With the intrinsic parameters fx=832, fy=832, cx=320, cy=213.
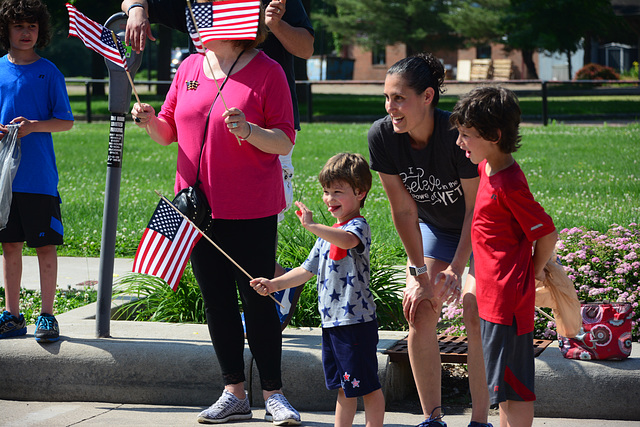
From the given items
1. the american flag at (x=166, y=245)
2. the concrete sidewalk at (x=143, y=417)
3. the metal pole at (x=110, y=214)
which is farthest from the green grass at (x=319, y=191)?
the american flag at (x=166, y=245)

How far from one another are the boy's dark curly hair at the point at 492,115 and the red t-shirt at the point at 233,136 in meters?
1.00

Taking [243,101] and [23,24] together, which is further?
[23,24]

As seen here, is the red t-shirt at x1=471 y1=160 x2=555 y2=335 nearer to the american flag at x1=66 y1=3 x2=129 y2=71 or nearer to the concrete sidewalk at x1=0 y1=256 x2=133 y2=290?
the american flag at x1=66 y1=3 x2=129 y2=71

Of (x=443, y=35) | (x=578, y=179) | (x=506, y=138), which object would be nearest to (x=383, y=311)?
(x=506, y=138)

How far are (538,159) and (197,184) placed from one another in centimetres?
1063

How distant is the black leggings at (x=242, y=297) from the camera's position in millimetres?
4137

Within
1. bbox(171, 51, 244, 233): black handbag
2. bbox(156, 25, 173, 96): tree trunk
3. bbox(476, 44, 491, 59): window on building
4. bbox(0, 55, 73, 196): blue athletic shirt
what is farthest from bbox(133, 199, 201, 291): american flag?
bbox(476, 44, 491, 59): window on building

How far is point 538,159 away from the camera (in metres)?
13.8

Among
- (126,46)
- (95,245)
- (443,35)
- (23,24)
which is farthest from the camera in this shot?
(443,35)

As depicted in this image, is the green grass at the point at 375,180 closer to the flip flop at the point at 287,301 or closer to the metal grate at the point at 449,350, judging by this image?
the flip flop at the point at 287,301

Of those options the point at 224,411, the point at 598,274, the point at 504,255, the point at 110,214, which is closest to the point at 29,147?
the point at 110,214

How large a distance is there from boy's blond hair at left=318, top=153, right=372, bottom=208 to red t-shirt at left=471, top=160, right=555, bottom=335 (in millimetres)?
564

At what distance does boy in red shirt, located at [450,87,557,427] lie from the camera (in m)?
3.41

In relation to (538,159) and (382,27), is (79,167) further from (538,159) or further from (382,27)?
(382,27)
